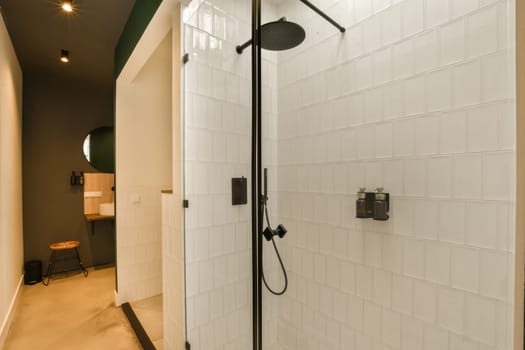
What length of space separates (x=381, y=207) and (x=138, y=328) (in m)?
2.25

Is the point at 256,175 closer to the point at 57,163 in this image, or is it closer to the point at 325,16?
the point at 325,16

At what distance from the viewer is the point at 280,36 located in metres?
1.72

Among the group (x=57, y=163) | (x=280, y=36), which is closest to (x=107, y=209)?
(x=57, y=163)

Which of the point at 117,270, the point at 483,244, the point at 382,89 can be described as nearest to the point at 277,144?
the point at 382,89

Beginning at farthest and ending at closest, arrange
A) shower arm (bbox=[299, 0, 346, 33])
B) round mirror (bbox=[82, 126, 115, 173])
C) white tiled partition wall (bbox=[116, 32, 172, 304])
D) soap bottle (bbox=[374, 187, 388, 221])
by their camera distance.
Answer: round mirror (bbox=[82, 126, 115, 173]), white tiled partition wall (bbox=[116, 32, 172, 304]), shower arm (bbox=[299, 0, 346, 33]), soap bottle (bbox=[374, 187, 388, 221])

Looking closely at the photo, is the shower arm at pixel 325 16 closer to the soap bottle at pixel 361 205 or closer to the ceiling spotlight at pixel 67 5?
the soap bottle at pixel 361 205

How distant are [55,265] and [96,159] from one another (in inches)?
62.7

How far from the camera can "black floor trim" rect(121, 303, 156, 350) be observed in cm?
202

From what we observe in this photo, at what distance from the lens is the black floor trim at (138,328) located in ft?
6.62

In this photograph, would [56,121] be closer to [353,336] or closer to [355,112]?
[355,112]

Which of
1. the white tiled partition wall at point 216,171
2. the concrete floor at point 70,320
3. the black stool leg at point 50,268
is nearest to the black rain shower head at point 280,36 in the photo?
the white tiled partition wall at point 216,171

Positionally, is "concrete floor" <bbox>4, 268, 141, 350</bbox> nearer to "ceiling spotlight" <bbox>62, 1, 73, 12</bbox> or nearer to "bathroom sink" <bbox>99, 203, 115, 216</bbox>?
"bathroom sink" <bbox>99, 203, 115, 216</bbox>

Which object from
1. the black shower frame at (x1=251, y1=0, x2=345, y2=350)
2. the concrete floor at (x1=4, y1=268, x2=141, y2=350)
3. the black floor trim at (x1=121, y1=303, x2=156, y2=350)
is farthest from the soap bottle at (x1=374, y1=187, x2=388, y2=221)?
the concrete floor at (x1=4, y1=268, x2=141, y2=350)

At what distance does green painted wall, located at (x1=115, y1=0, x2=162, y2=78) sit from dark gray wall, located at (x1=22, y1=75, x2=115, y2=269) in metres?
1.67
